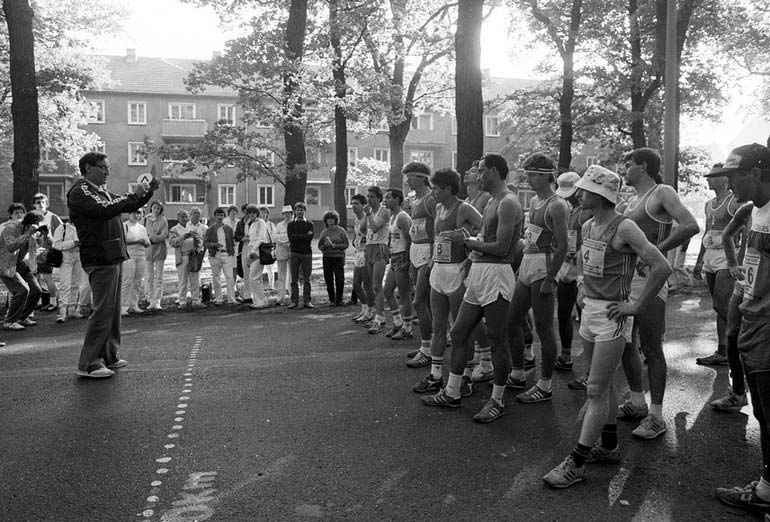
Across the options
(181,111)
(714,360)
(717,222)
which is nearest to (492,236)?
(717,222)

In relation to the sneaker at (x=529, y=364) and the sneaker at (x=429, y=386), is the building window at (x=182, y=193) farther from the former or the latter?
the sneaker at (x=429, y=386)

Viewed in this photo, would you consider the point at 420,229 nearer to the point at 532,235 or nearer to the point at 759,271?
the point at 532,235

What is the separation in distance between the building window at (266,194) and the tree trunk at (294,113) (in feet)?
122

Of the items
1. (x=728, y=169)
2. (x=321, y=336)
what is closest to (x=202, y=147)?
(x=321, y=336)

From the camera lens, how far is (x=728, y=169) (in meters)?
4.07

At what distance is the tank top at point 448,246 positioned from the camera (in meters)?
6.52

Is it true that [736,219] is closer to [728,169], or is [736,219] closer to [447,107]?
[728,169]

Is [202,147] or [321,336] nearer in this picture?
[321,336]

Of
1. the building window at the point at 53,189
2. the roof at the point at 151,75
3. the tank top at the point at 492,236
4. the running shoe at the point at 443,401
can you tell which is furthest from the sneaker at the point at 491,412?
the building window at the point at 53,189

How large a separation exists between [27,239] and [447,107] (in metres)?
27.3

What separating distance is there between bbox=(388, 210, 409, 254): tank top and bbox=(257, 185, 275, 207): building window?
4780cm

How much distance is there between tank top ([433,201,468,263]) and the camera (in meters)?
6.52

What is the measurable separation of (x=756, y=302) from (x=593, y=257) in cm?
98

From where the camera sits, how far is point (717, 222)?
7.20 metres
